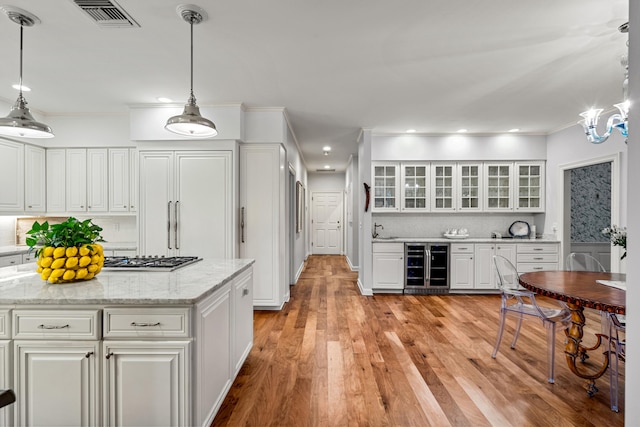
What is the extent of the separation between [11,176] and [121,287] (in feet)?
11.8

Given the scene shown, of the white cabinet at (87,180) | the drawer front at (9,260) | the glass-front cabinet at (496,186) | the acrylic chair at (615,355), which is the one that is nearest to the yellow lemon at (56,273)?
the drawer front at (9,260)

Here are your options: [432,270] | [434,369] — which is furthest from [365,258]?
[434,369]

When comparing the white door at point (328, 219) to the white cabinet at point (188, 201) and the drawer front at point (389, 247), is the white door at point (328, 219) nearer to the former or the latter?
the drawer front at point (389, 247)

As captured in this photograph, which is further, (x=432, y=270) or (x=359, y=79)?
(x=432, y=270)

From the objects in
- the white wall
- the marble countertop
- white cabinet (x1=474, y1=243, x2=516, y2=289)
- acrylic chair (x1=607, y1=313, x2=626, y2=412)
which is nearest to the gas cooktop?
the marble countertop

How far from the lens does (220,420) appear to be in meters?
1.97

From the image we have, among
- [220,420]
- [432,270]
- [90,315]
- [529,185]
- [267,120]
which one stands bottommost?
[220,420]

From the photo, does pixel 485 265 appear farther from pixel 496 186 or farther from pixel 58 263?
pixel 58 263

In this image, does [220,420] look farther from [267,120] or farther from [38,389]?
[267,120]

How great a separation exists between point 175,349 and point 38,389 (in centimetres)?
73

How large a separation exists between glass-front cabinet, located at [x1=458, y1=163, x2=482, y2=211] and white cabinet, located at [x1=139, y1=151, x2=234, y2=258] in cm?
383

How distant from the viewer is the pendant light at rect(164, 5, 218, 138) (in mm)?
2137

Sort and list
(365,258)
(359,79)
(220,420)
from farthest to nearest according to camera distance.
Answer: (365,258)
(359,79)
(220,420)

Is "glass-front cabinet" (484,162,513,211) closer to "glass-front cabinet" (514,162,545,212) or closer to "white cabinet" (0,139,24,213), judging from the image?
"glass-front cabinet" (514,162,545,212)
